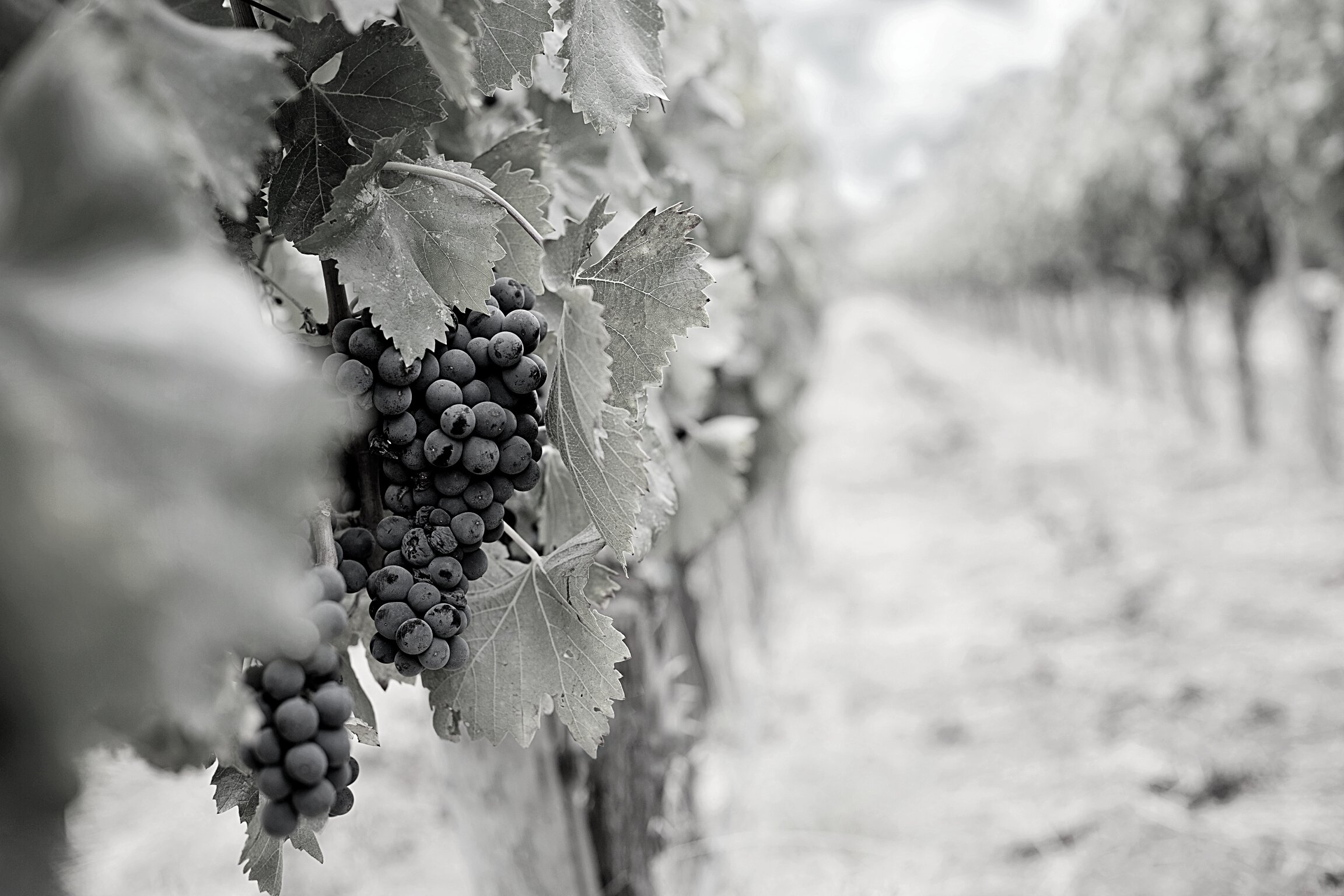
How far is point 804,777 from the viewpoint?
4.82m

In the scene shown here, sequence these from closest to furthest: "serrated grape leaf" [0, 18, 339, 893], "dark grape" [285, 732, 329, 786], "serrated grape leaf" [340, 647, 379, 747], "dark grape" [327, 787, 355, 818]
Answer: "serrated grape leaf" [0, 18, 339, 893] < "dark grape" [285, 732, 329, 786] < "dark grape" [327, 787, 355, 818] < "serrated grape leaf" [340, 647, 379, 747]

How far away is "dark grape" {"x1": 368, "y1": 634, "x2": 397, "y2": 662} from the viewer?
0.93m

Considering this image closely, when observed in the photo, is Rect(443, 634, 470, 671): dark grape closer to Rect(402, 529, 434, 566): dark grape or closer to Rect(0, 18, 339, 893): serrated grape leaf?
Rect(402, 529, 434, 566): dark grape

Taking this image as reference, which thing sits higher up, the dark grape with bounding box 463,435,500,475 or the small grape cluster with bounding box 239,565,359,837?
the dark grape with bounding box 463,435,500,475

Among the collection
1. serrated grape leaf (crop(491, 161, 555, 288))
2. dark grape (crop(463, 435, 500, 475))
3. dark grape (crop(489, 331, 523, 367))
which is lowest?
dark grape (crop(463, 435, 500, 475))

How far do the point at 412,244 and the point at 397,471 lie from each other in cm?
22

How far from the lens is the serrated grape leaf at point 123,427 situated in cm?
43

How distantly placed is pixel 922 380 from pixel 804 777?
15.9 meters

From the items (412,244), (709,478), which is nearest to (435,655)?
(412,244)

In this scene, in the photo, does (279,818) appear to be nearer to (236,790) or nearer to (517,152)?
(236,790)

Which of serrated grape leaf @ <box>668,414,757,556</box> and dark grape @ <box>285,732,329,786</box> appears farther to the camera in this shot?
serrated grape leaf @ <box>668,414,757,556</box>

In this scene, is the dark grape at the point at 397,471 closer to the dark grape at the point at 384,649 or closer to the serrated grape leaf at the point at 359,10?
the dark grape at the point at 384,649

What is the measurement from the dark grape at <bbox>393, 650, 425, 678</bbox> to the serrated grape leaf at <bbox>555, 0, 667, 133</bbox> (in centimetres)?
58

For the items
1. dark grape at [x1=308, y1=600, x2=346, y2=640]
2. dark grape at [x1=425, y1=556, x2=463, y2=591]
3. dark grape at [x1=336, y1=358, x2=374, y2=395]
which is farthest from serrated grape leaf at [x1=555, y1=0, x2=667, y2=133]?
dark grape at [x1=308, y1=600, x2=346, y2=640]
